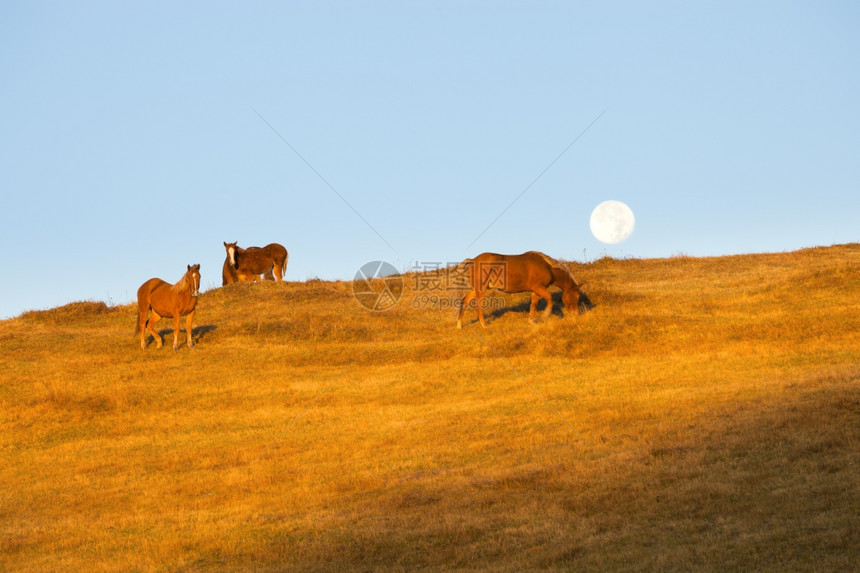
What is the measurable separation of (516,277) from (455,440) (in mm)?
13673

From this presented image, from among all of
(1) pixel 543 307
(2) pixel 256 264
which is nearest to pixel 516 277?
(1) pixel 543 307

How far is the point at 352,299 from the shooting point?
117ft

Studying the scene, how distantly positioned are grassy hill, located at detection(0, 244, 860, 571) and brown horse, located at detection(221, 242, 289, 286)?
9909 millimetres

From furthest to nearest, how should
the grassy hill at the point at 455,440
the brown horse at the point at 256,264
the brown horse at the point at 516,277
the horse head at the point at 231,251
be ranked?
the brown horse at the point at 256,264 < the horse head at the point at 231,251 < the brown horse at the point at 516,277 < the grassy hill at the point at 455,440

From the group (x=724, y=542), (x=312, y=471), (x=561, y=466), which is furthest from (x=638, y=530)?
(x=312, y=471)

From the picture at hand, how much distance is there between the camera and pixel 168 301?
90.4 ft

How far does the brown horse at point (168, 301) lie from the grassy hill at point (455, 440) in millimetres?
1117

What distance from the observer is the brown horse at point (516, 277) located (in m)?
28.2

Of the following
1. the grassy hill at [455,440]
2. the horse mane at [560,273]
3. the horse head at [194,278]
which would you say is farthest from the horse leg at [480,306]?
the horse head at [194,278]

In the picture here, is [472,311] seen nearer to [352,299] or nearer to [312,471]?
[352,299]

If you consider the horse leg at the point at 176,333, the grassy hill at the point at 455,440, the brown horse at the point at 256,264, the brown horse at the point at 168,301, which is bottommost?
the grassy hill at the point at 455,440

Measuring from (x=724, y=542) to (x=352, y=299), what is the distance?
1103 inches

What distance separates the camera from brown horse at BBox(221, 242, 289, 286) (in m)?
40.2

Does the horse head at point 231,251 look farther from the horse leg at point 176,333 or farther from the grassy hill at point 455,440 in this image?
the horse leg at point 176,333
